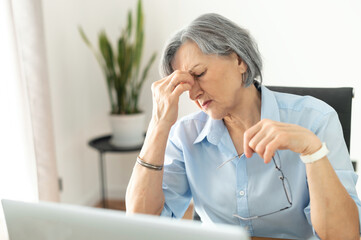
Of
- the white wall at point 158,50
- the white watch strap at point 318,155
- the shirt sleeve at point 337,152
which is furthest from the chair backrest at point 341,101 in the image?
the white wall at point 158,50

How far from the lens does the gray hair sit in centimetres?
135

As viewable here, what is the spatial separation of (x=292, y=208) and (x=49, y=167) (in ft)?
4.99

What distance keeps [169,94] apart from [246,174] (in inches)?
15.0

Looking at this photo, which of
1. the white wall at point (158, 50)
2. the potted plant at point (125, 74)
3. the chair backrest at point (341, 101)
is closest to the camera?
the chair backrest at point (341, 101)

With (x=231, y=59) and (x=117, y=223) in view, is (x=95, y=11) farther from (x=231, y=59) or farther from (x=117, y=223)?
(x=117, y=223)

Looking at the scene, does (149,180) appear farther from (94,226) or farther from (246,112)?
(94,226)

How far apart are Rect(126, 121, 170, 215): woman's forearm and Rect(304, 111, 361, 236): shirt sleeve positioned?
0.49 metres

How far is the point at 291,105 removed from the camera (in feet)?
4.76

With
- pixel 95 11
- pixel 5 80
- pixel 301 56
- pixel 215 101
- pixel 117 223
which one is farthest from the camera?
pixel 95 11

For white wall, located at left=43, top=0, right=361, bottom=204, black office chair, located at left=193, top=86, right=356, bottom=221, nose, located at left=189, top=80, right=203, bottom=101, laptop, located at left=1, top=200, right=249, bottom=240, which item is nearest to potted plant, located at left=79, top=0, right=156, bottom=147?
white wall, located at left=43, top=0, right=361, bottom=204

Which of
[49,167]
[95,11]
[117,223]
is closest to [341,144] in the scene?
[117,223]

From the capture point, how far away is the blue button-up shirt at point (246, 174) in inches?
54.4

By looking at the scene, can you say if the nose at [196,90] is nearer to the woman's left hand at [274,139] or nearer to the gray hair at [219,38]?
the gray hair at [219,38]

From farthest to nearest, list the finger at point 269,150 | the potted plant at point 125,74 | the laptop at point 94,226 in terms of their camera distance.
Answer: the potted plant at point 125,74, the finger at point 269,150, the laptop at point 94,226
